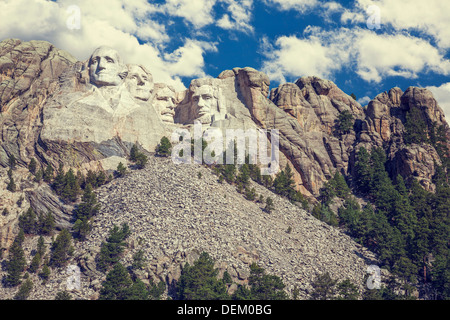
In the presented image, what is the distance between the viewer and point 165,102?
99.0 metres

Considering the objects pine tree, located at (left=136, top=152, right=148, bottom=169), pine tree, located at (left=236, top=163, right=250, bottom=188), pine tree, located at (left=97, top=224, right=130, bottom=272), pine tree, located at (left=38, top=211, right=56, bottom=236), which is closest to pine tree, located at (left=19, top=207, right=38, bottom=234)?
pine tree, located at (left=38, top=211, right=56, bottom=236)

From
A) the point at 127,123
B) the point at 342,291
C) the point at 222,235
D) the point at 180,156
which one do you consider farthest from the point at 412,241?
the point at 127,123

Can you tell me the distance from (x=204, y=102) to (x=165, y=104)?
17.9ft

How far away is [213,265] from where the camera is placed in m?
66.7

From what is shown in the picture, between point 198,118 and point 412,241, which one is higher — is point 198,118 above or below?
above

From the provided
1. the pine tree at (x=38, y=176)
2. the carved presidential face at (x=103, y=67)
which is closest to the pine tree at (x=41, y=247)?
the pine tree at (x=38, y=176)

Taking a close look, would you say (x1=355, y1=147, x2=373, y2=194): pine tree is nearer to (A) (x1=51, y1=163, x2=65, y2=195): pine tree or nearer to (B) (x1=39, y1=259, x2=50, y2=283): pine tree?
(A) (x1=51, y1=163, x2=65, y2=195): pine tree

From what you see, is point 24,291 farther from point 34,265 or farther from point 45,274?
point 34,265

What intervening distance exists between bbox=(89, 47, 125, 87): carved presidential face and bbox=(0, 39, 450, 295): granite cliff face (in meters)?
0.13

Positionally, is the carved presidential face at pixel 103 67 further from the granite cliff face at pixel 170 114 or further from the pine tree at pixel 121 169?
the pine tree at pixel 121 169

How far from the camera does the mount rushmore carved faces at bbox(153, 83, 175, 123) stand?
3855 inches

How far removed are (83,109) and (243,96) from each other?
2491cm

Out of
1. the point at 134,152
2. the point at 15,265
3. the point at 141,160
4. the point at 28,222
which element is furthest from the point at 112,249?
the point at 134,152

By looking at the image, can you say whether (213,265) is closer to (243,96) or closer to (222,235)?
(222,235)
